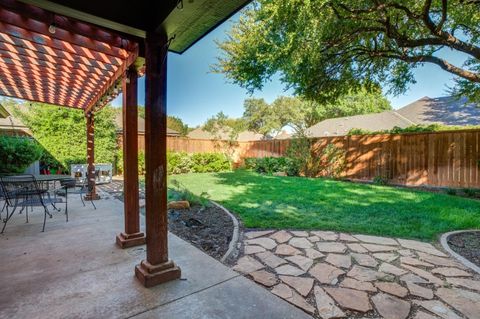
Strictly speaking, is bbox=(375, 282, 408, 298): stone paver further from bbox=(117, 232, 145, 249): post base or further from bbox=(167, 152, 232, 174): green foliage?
bbox=(167, 152, 232, 174): green foliage

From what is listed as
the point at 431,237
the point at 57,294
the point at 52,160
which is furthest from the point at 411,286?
the point at 52,160

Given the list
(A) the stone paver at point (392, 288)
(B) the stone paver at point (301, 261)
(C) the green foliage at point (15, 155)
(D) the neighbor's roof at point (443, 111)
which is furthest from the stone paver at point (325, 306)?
(D) the neighbor's roof at point (443, 111)

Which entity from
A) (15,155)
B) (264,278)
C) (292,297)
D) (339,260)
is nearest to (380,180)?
(339,260)

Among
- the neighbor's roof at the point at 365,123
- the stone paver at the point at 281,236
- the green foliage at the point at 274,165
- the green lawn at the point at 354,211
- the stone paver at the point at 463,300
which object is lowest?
the stone paver at the point at 463,300

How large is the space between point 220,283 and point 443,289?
1956 millimetres

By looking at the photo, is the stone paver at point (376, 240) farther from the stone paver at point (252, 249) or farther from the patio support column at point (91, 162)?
the patio support column at point (91, 162)

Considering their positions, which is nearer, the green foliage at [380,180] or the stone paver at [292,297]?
the stone paver at [292,297]

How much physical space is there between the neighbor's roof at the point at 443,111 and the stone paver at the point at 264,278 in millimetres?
11547

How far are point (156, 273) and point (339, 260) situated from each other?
1.90m

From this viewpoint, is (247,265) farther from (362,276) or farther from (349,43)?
(349,43)

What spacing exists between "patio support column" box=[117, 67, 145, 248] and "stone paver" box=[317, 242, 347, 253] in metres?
2.24

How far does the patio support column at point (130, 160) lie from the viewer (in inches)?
113

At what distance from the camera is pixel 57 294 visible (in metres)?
1.94

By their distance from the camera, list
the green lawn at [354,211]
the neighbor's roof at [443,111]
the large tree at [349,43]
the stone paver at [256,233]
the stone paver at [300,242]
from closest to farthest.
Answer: the stone paver at [300,242]
the stone paver at [256,233]
the green lawn at [354,211]
the large tree at [349,43]
the neighbor's roof at [443,111]
